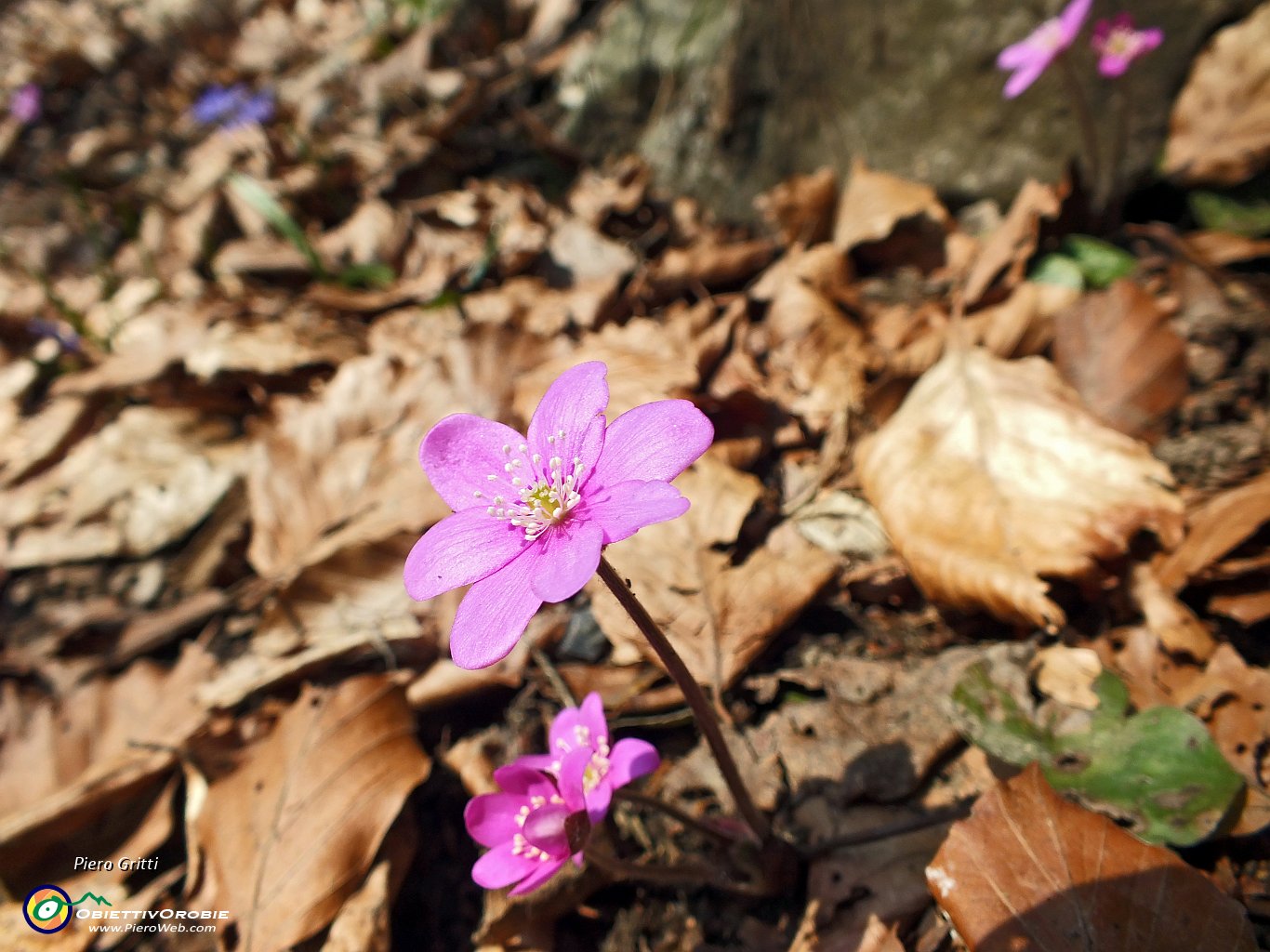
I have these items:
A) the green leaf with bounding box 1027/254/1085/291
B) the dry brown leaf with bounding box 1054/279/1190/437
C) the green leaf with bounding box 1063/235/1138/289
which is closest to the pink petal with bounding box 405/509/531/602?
the dry brown leaf with bounding box 1054/279/1190/437

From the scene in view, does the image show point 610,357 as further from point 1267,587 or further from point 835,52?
point 1267,587

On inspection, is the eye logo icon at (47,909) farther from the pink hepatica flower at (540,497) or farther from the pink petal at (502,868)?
the pink hepatica flower at (540,497)

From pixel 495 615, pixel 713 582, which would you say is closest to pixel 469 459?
pixel 495 615

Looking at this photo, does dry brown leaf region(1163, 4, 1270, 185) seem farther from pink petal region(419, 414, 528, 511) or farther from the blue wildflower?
the blue wildflower

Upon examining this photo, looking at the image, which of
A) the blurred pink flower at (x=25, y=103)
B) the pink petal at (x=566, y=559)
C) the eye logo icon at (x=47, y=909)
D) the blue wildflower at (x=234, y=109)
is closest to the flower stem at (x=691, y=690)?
the pink petal at (x=566, y=559)

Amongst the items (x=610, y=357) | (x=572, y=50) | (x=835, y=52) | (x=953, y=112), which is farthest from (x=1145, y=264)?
(x=572, y=50)
